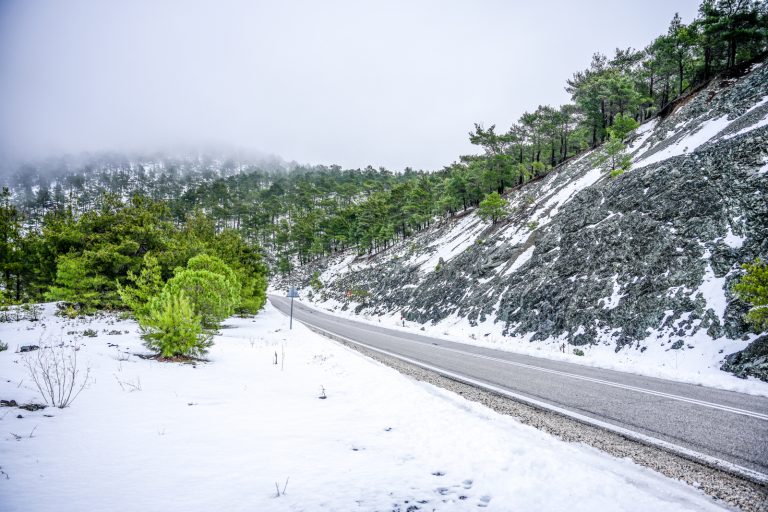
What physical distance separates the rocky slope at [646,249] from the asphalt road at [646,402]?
10.6 feet

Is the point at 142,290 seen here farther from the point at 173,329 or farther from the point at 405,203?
the point at 405,203

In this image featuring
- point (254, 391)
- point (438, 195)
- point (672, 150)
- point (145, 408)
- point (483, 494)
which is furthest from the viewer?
point (438, 195)

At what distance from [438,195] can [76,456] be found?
52.4m

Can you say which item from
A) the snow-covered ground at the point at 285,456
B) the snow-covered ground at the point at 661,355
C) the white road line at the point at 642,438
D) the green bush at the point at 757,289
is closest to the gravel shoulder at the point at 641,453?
the white road line at the point at 642,438

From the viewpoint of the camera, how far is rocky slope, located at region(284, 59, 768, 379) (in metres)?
12.1

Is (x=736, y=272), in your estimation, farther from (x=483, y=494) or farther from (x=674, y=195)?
(x=483, y=494)

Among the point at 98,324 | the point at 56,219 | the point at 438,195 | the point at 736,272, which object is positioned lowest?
the point at 98,324

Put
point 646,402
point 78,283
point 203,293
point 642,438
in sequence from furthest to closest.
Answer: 1. point 78,283
2. point 203,293
3. point 646,402
4. point 642,438

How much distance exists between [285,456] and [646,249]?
17226 millimetres

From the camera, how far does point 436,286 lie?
28984 mm

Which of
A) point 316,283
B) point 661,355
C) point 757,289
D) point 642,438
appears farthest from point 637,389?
point 316,283

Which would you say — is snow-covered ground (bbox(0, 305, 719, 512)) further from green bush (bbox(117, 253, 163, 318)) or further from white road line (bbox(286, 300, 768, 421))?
green bush (bbox(117, 253, 163, 318))

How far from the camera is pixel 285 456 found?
3998 millimetres

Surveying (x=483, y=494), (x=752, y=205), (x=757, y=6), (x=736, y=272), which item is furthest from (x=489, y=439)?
(x=757, y=6)
